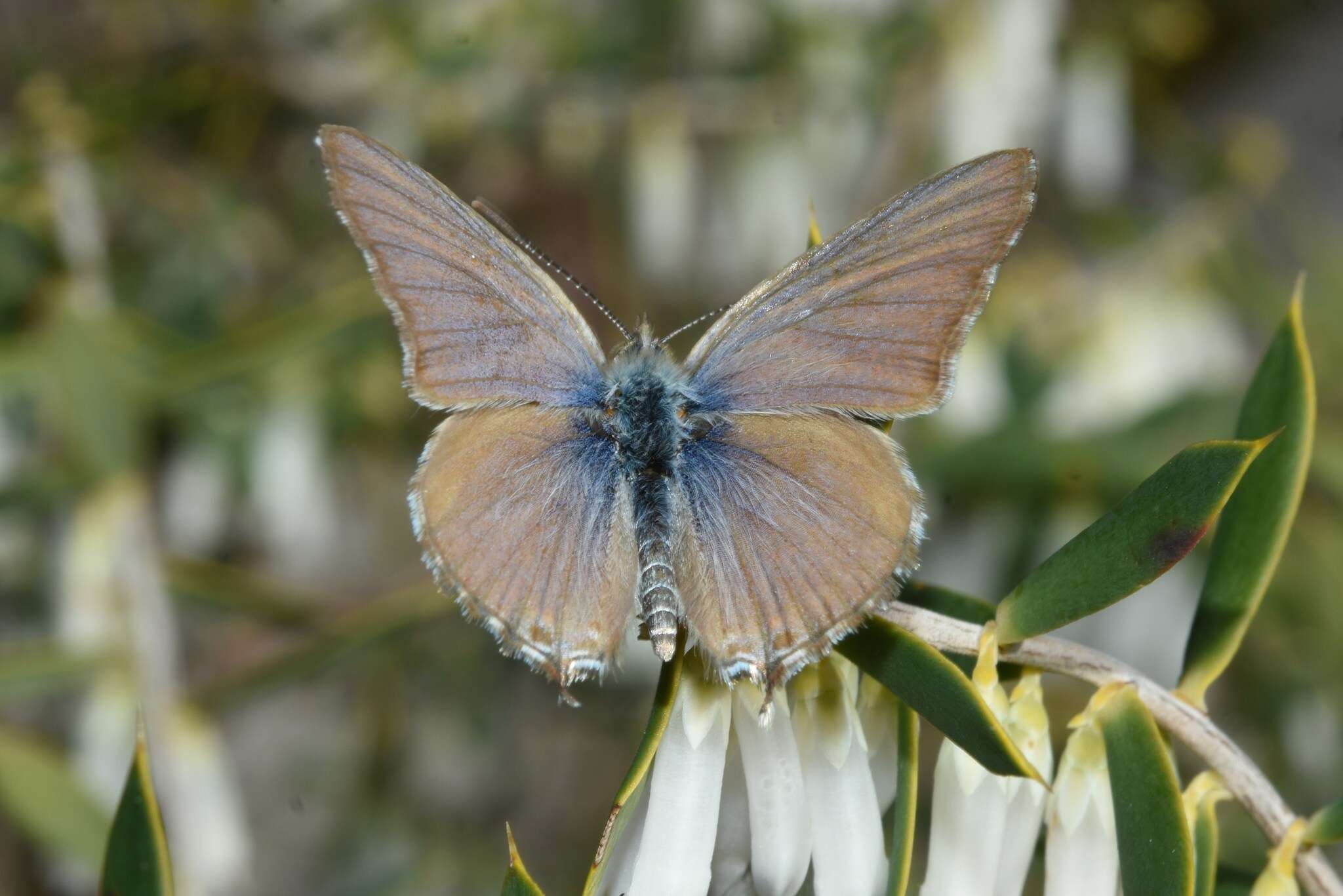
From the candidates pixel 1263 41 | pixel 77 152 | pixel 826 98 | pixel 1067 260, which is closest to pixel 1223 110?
pixel 1263 41

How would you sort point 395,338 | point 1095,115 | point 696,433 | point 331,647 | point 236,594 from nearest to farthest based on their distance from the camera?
point 696,433 → point 331,647 → point 236,594 → point 395,338 → point 1095,115

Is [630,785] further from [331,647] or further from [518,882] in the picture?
[331,647]

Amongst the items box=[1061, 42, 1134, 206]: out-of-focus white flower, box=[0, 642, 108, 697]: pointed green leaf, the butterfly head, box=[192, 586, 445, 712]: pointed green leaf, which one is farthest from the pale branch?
box=[1061, 42, 1134, 206]: out-of-focus white flower

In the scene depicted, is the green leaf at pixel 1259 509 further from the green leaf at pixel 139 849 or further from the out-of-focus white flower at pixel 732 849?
the green leaf at pixel 139 849

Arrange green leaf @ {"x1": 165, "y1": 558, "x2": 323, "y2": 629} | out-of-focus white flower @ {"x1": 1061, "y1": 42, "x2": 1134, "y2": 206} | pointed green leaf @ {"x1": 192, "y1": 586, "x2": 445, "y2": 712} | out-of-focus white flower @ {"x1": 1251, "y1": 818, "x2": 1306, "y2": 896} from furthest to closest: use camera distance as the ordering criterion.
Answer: out-of-focus white flower @ {"x1": 1061, "y1": 42, "x2": 1134, "y2": 206}, green leaf @ {"x1": 165, "y1": 558, "x2": 323, "y2": 629}, pointed green leaf @ {"x1": 192, "y1": 586, "x2": 445, "y2": 712}, out-of-focus white flower @ {"x1": 1251, "y1": 818, "x2": 1306, "y2": 896}

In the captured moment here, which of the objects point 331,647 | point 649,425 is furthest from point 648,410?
point 331,647

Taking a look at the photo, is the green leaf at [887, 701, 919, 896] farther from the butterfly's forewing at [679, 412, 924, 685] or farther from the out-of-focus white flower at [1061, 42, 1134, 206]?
the out-of-focus white flower at [1061, 42, 1134, 206]

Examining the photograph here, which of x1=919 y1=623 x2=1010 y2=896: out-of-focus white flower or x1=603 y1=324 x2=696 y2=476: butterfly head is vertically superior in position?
x1=603 y1=324 x2=696 y2=476: butterfly head

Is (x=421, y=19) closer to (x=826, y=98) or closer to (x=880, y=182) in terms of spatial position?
(x=826, y=98)

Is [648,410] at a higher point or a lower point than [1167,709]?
higher
